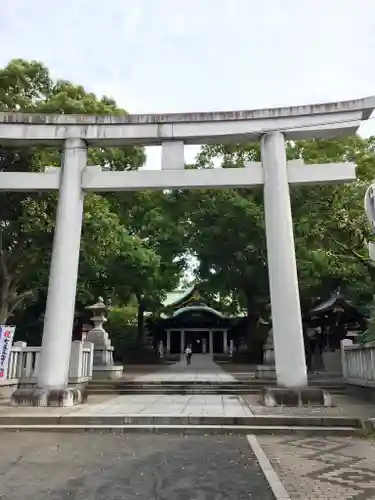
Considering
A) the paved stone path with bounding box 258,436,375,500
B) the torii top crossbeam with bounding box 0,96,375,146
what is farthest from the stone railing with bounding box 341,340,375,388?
the torii top crossbeam with bounding box 0,96,375,146

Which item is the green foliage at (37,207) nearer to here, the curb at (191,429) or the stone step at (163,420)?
the stone step at (163,420)

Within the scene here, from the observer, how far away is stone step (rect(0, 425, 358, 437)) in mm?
7273

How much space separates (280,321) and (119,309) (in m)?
26.9

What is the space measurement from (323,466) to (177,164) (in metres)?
7.07

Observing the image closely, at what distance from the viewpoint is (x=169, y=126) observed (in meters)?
10.5

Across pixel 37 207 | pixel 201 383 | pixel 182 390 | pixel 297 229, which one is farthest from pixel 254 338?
pixel 37 207

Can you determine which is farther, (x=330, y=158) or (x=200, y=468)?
(x=330, y=158)

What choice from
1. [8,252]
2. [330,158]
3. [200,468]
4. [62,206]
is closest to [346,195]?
[330,158]

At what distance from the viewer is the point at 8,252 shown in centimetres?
1502

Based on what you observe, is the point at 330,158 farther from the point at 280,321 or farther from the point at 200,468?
the point at 200,468

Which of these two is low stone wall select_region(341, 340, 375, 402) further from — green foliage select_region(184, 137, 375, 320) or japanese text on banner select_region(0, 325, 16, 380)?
japanese text on banner select_region(0, 325, 16, 380)

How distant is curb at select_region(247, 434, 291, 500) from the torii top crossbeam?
678 centimetres

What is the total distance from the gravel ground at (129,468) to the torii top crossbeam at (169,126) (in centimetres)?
650

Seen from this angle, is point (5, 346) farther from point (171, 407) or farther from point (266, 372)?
point (266, 372)
